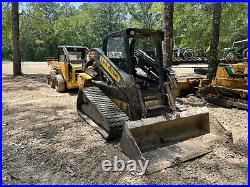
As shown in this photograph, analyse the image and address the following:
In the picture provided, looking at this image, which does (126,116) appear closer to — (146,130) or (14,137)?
(146,130)

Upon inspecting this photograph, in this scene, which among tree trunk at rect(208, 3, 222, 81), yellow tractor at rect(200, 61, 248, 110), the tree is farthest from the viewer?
the tree

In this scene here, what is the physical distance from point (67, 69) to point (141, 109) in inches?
189

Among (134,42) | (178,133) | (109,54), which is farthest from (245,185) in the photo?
(109,54)

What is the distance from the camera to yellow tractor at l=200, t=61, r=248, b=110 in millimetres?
6660

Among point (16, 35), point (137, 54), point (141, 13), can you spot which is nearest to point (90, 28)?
point (141, 13)

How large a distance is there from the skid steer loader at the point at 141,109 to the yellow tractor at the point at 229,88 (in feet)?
7.41

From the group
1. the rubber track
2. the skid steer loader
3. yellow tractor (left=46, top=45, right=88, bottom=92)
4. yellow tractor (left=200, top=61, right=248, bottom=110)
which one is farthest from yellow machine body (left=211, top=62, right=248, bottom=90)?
yellow tractor (left=46, top=45, right=88, bottom=92)

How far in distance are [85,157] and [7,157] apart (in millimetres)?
1108

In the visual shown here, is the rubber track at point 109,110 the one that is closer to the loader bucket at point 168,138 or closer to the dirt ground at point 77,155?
the dirt ground at point 77,155

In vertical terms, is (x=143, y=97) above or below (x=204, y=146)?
above

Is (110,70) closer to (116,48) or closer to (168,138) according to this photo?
(116,48)

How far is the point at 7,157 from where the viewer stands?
4.10 metres

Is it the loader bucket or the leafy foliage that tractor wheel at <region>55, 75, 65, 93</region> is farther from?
the leafy foliage

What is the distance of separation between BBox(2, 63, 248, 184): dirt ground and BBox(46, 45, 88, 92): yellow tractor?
8.29 feet
